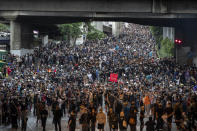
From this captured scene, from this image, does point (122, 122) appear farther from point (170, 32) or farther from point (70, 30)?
point (70, 30)

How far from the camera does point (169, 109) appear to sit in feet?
57.7

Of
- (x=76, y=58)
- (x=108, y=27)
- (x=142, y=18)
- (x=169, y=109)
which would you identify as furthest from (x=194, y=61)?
(x=108, y=27)

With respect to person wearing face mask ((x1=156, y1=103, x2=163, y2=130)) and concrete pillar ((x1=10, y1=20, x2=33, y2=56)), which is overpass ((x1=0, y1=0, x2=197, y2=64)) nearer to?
concrete pillar ((x1=10, y1=20, x2=33, y2=56))

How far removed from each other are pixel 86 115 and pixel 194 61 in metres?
28.6

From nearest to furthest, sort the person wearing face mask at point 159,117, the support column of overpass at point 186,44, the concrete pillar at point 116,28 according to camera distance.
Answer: the person wearing face mask at point 159,117, the support column of overpass at point 186,44, the concrete pillar at point 116,28

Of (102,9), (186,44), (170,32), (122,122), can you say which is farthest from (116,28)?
(122,122)

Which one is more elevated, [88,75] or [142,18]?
[142,18]

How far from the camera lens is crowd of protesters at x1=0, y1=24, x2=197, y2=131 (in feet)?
57.1

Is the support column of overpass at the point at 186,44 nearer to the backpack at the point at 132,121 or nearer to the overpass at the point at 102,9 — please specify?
the overpass at the point at 102,9

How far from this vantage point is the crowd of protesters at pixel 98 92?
57.1ft

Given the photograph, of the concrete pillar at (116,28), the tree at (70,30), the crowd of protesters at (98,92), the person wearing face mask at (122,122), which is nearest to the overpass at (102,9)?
the crowd of protesters at (98,92)

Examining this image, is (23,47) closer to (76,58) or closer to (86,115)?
(76,58)

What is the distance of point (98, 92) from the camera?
979 inches

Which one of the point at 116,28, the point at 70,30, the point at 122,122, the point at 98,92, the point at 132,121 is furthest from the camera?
the point at 116,28
